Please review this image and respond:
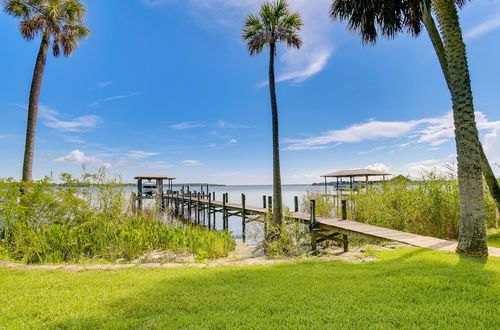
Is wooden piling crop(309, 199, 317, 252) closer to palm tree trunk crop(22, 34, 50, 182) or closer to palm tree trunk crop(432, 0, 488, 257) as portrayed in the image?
palm tree trunk crop(432, 0, 488, 257)

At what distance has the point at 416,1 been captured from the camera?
28.9ft

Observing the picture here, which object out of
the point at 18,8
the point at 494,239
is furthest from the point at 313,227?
the point at 18,8

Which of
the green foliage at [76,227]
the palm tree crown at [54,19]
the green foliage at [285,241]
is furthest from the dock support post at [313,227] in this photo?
the palm tree crown at [54,19]

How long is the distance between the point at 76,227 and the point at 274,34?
30.2 feet

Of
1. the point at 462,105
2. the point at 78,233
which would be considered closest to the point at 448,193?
the point at 462,105

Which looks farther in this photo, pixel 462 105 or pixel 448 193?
pixel 448 193

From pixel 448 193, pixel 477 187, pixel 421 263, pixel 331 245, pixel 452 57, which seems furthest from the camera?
pixel 331 245

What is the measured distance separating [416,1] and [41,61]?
42.1 ft

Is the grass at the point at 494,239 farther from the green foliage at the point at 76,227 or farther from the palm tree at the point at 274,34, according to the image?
the green foliage at the point at 76,227

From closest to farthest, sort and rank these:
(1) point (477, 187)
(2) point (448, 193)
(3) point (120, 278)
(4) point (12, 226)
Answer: (3) point (120, 278) → (1) point (477, 187) → (4) point (12, 226) → (2) point (448, 193)

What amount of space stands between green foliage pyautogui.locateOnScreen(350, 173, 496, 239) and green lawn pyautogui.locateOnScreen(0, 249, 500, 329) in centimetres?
438

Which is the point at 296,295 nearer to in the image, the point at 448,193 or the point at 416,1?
the point at 448,193

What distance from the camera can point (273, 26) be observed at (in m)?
10.4

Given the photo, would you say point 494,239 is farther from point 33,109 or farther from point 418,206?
point 33,109
